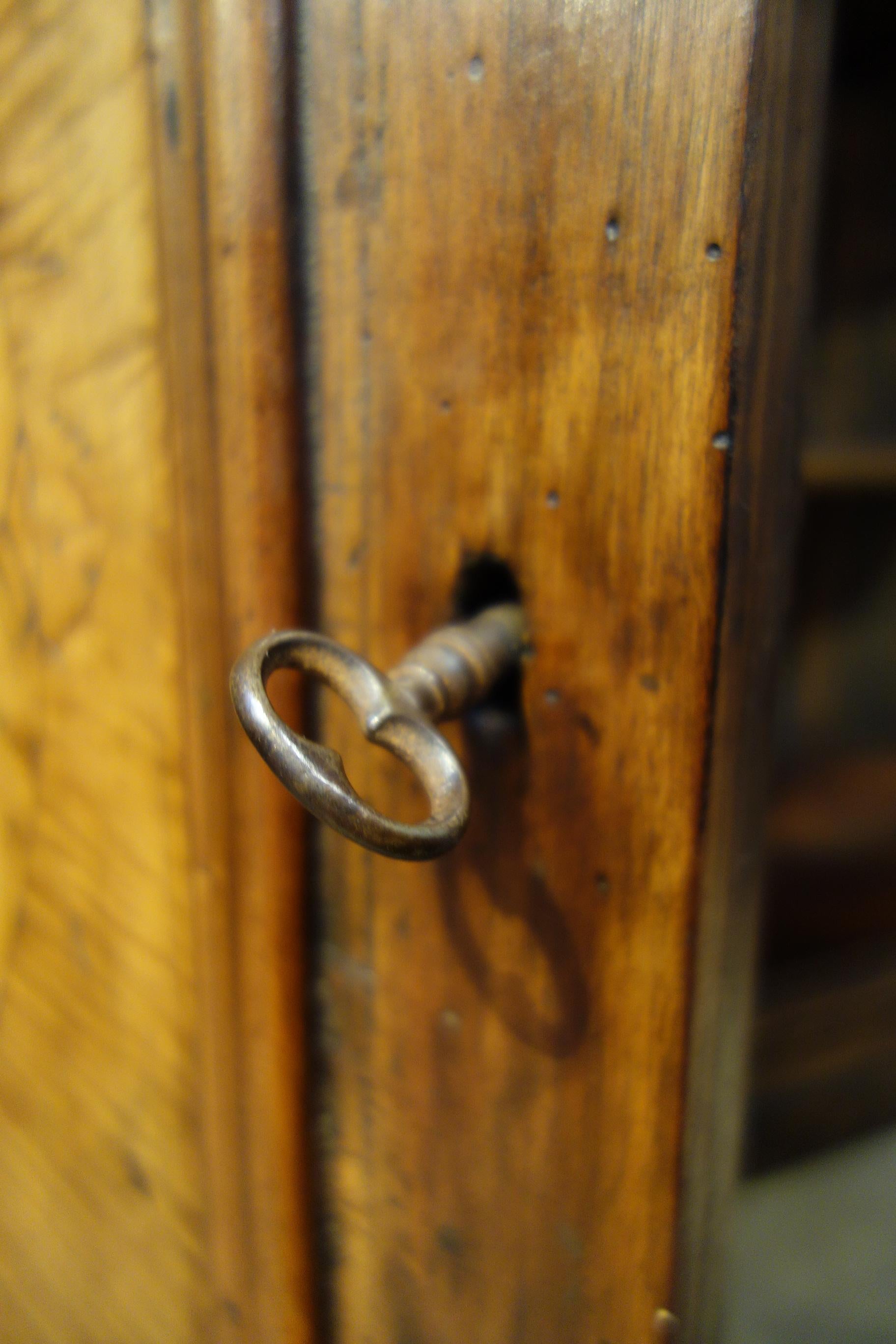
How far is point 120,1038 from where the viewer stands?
42 cm

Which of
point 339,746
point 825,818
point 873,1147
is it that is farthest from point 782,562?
point 873,1147

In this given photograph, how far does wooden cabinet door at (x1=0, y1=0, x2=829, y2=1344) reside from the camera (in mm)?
235

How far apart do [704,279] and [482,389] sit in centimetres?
8

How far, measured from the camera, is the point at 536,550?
0.89 ft

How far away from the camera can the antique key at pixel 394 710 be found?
0.70ft

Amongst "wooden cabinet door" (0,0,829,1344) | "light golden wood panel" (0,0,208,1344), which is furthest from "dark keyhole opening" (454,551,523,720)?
"light golden wood panel" (0,0,208,1344)

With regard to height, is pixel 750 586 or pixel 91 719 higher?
pixel 750 586

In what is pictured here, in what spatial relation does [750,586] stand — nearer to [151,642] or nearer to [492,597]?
[492,597]

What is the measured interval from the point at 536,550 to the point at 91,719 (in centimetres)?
25

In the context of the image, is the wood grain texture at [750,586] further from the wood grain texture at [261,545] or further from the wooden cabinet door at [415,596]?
the wood grain texture at [261,545]

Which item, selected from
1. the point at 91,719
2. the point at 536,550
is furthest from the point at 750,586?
the point at 91,719

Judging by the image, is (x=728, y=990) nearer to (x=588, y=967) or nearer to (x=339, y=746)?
(x=588, y=967)

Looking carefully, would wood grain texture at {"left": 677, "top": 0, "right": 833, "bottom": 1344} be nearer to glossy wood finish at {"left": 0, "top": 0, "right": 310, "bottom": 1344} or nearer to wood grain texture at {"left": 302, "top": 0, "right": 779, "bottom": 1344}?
wood grain texture at {"left": 302, "top": 0, "right": 779, "bottom": 1344}

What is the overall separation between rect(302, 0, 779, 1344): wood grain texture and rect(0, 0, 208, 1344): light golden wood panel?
84 mm
